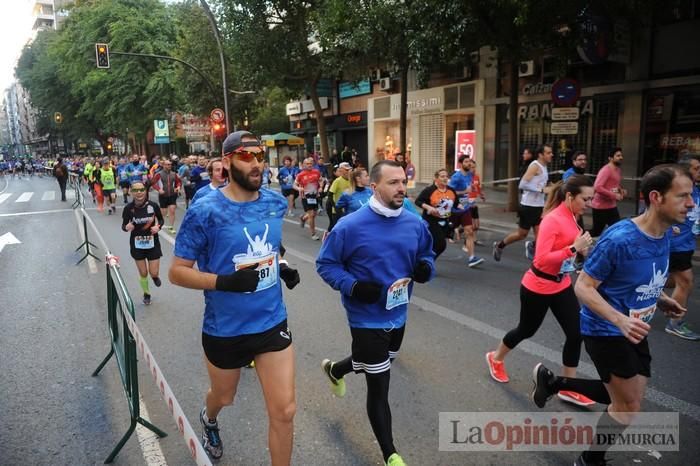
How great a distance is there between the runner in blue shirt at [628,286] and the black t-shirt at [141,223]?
217 inches

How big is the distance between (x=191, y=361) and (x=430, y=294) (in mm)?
3311

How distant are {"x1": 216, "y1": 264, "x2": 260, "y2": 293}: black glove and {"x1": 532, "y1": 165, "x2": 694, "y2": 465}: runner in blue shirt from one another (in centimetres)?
182

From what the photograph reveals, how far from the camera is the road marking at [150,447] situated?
128 inches

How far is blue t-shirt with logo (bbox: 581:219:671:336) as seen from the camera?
2.75 meters

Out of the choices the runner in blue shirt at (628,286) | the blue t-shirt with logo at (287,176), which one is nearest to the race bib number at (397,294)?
the runner in blue shirt at (628,286)

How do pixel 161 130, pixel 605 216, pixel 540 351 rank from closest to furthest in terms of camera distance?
pixel 540 351 → pixel 605 216 → pixel 161 130

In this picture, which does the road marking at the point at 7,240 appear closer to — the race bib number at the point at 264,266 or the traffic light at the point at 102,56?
the traffic light at the point at 102,56

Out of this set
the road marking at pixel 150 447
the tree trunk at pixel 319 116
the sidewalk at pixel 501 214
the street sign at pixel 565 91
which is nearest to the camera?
the road marking at pixel 150 447

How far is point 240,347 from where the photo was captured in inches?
109

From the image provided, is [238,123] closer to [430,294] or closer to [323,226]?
[323,226]

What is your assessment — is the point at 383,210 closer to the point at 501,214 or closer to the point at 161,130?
the point at 501,214

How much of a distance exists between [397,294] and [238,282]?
98 cm

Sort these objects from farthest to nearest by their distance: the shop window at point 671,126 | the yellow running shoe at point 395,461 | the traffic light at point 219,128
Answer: the traffic light at point 219,128, the shop window at point 671,126, the yellow running shoe at point 395,461

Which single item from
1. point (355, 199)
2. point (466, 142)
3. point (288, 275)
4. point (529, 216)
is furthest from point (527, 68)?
point (288, 275)
